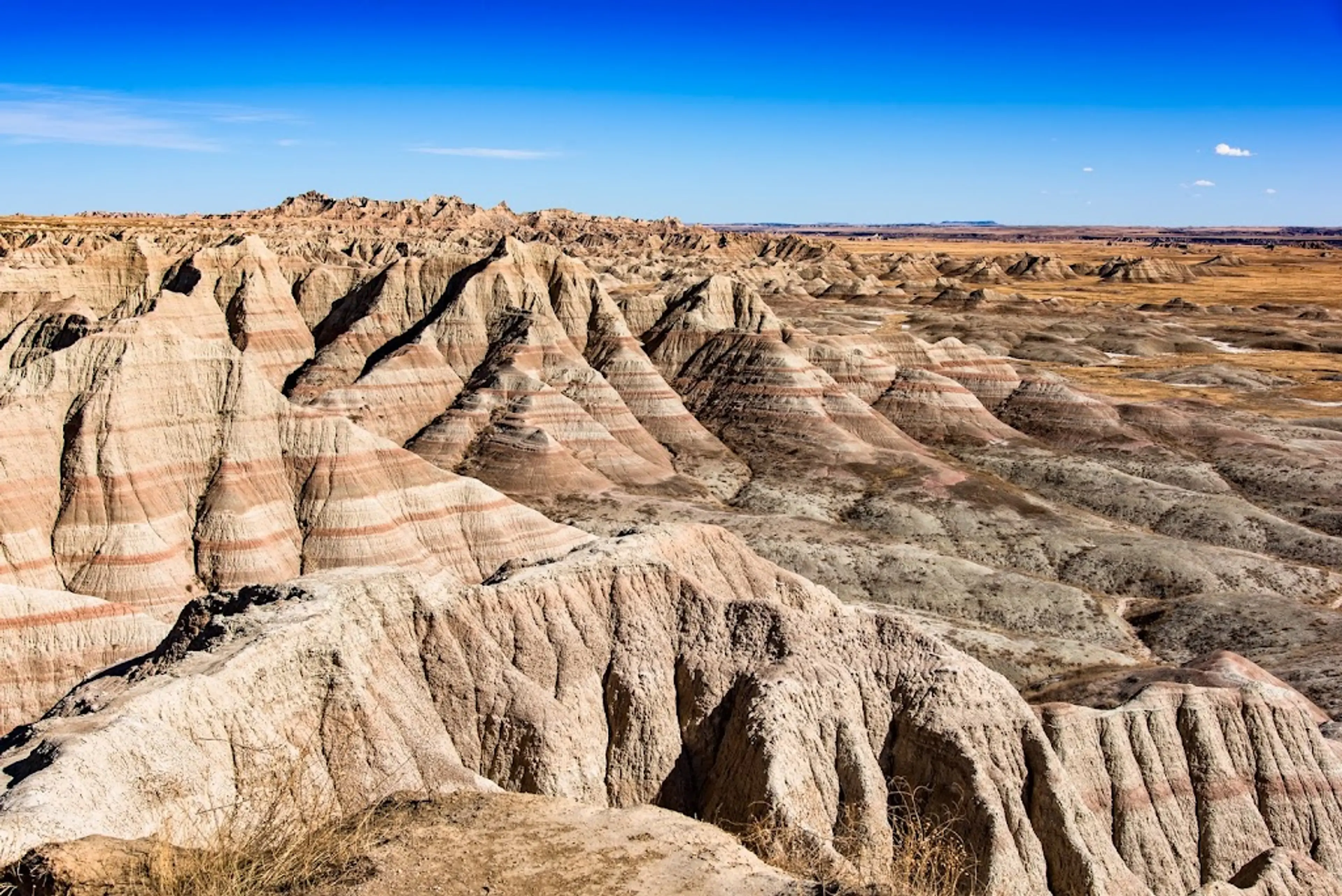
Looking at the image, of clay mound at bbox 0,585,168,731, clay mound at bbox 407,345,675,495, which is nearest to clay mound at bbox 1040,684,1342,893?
clay mound at bbox 0,585,168,731

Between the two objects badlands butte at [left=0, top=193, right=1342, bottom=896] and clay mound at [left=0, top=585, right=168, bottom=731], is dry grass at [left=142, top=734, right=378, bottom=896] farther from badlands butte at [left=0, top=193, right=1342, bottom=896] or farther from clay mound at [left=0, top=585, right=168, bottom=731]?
clay mound at [left=0, top=585, right=168, bottom=731]

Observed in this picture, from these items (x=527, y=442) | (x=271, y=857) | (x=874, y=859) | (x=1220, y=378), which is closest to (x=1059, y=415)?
(x=1220, y=378)

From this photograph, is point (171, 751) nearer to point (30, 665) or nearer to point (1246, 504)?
point (30, 665)

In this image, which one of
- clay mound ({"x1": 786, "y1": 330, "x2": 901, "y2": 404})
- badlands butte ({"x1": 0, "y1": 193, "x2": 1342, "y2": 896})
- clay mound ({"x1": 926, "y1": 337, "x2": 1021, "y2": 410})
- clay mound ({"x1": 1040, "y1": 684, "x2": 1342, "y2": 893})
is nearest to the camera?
badlands butte ({"x1": 0, "y1": 193, "x2": 1342, "y2": 896})

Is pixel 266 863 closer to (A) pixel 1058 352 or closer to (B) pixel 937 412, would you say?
(B) pixel 937 412

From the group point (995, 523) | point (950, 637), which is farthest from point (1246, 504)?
point (950, 637)

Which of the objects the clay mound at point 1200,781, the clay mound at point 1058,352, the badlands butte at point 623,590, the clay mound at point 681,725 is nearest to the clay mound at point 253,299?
the badlands butte at point 623,590
